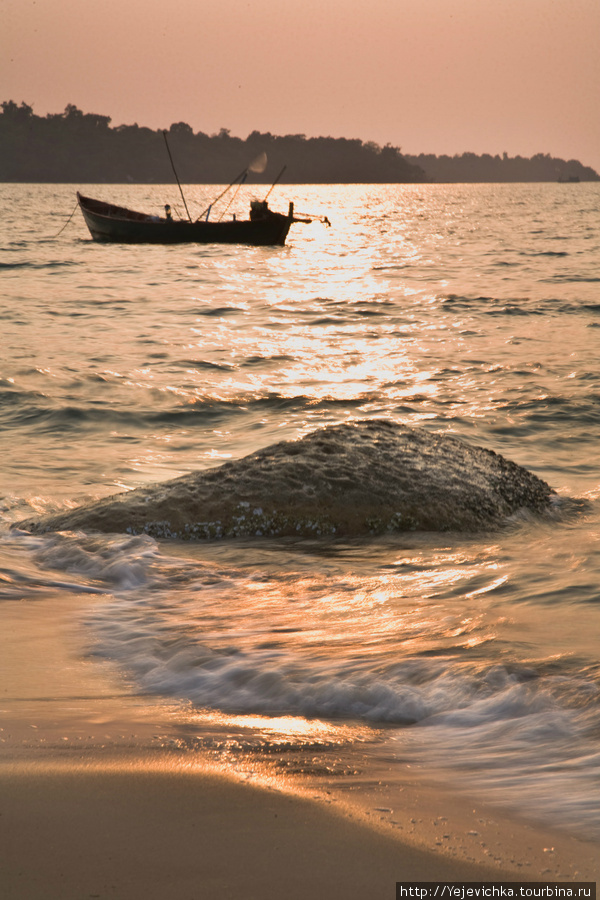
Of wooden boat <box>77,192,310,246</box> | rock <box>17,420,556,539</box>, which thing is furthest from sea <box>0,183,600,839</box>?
wooden boat <box>77,192,310,246</box>

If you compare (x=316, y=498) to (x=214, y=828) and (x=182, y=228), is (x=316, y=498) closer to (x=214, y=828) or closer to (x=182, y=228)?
(x=214, y=828)

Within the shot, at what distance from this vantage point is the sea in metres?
2.92

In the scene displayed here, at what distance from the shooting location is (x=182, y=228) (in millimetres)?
36719

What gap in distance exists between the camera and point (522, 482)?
5.94 meters

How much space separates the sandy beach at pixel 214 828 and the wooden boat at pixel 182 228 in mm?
35700

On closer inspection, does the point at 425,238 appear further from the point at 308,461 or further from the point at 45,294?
the point at 308,461

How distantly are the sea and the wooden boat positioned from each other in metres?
15.9

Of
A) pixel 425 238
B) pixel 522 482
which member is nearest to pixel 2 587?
pixel 522 482

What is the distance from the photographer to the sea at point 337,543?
292 cm

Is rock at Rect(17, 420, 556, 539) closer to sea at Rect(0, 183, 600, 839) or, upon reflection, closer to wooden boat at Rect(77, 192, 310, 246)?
sea at Rect(0, 183, 600, 839)

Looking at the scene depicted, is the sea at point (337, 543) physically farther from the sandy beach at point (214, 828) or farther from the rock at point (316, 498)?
the sandy beach at point (214, 828)

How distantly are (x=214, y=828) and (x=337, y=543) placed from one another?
10.3 feet

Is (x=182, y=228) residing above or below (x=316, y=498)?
above

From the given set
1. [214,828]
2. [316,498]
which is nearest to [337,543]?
[316,498]
